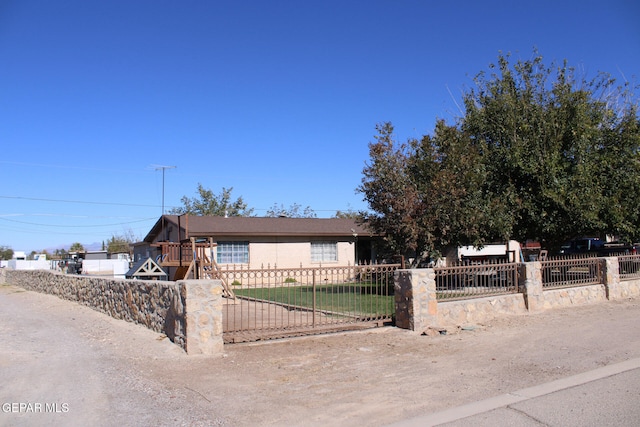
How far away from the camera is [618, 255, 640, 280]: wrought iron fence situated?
1684cm

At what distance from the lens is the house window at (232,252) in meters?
24.9

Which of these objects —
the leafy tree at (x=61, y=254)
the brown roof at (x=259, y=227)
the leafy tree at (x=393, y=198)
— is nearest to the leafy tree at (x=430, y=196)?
the leafy tree at (x=393, y=198)

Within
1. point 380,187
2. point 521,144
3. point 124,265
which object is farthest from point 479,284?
point 124,265

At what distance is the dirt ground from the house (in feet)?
44.0

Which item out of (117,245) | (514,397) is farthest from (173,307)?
(117,245)

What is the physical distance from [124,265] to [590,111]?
2696 centimetres

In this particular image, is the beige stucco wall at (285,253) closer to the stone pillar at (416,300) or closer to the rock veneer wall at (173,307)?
the rock veneer wall at (173,307)

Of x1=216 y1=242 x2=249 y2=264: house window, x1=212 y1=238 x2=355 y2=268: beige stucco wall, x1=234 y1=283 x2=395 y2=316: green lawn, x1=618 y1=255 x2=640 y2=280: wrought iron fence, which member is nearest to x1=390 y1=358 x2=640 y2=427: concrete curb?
x1=234 y1=283 x2=395 y2=316: green lawn

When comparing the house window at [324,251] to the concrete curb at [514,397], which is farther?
the house window at [324,251]

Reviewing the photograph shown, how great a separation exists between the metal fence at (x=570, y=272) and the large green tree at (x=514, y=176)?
2.05 metres

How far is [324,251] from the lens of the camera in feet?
90.7

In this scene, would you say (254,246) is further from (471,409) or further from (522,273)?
(471,409)

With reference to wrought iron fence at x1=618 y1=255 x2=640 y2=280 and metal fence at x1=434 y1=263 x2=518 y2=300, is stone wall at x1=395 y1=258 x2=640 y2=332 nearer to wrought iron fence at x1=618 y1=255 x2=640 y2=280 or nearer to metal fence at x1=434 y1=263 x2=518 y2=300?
metal fence at x1=434 y1=263 x2=518 y2=300

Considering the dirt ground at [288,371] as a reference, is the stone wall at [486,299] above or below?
above
